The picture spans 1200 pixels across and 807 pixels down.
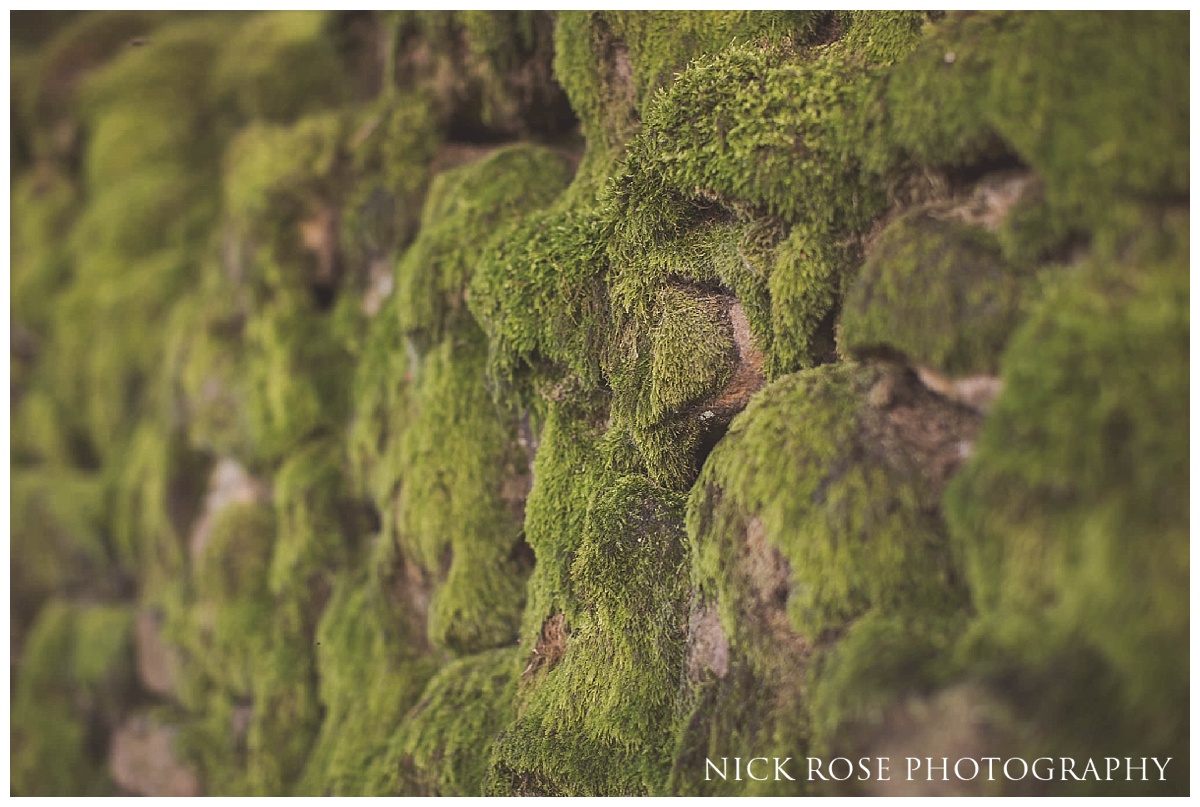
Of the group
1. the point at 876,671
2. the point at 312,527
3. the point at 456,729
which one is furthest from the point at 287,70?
the point at 876,671

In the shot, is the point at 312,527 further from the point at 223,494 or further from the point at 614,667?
the point at 614,667

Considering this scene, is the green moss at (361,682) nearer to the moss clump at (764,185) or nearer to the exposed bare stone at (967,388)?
the moss clump at (764,185)

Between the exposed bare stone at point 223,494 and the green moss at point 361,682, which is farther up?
the exposed bare stone at point 223,494

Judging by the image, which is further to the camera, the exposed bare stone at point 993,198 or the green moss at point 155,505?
the green moss at point 155,505

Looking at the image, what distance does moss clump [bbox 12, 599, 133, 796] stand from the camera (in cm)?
546

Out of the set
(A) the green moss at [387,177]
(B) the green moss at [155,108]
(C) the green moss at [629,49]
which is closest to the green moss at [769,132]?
(C) the green moss at [629,49]

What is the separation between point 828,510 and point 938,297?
1.53 ft

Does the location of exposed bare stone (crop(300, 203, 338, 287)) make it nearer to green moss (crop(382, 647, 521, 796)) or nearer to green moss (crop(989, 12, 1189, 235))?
green moss (crop(382, 647, 521, 796))

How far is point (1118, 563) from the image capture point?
1476 millimetres

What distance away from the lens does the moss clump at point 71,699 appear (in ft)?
17.9

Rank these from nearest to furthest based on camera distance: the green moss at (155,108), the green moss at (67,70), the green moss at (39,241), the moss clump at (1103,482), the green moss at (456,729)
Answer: the moss clump at (1103,482), the green moss at (456,729), the green moss at (155,108), the green moss at (39,241), the green moss at (67,70)

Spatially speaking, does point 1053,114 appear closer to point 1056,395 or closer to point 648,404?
point 1056,395

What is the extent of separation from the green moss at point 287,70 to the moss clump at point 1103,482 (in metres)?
4.92

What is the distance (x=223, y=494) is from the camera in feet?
16.4
